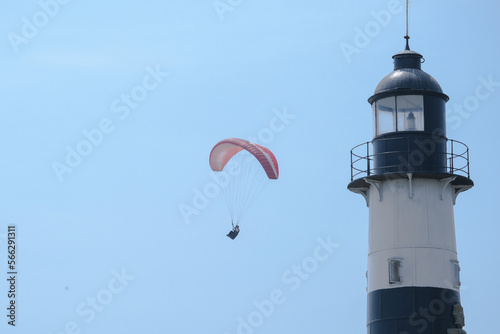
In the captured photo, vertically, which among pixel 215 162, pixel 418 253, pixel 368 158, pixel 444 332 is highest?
pixel 215 162

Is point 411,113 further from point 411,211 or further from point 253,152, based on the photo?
point 253,152

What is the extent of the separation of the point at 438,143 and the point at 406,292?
4725 mm

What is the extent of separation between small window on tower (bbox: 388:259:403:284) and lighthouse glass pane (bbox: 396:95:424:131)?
4.11 meters

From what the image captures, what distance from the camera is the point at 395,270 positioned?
35.6 metres

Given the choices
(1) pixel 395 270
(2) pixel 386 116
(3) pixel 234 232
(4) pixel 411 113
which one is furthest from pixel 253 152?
(1) pixel 395 270

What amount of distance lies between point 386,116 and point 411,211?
10.3ft

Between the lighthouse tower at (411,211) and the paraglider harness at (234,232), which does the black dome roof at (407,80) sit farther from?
the paraglider harness at (234,232)

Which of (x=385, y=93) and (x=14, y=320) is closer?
(x=385, y=93)

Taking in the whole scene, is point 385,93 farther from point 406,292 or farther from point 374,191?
point 406,292

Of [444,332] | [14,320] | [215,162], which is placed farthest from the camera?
[215,162]

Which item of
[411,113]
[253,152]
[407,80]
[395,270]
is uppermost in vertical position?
[253,152]

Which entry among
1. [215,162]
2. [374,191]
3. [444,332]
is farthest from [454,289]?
[215,162]

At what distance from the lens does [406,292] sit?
3522 centimetres

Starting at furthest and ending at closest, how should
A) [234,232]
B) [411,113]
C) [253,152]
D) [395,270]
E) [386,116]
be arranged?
[234,232], [253,152], [386,116], [411,113], [395,270]
